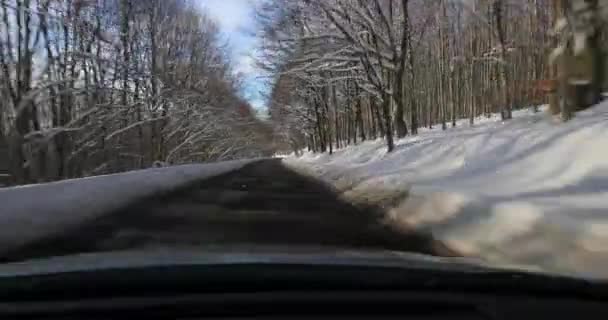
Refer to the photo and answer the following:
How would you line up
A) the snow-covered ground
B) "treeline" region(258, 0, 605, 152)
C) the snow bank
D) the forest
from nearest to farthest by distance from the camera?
the snow-covered ground → the snow bank → the forest → "treeline" region(258, 0, 605, 152)

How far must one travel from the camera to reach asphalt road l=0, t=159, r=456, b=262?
7.82 m

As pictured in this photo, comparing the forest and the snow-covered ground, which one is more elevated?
the forest

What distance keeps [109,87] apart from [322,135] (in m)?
35.9

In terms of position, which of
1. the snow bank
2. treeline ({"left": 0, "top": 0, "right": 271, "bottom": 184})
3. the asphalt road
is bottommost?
the asphalt road

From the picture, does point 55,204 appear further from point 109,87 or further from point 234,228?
point 109,87

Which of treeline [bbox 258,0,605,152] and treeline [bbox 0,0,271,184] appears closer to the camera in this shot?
treeline [bbox 0,0,271,184]

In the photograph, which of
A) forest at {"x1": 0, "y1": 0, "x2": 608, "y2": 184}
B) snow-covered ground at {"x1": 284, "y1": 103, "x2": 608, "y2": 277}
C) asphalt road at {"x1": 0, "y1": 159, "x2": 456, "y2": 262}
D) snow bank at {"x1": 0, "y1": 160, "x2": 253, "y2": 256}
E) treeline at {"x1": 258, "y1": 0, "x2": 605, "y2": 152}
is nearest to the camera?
snow-covered ground at {"x1": 284, "y1": 103, "x2": 608, "y2": 277}

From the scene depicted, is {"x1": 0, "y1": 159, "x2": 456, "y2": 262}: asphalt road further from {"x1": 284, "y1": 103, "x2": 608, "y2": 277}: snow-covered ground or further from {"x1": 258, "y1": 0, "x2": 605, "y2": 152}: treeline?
{"x1": 258, "y1": 0, "x2": 605, "y2": 152}: treeline

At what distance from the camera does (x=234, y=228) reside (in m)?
9.48

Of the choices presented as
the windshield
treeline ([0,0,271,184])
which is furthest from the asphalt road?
treeline ([0,0,271,184])

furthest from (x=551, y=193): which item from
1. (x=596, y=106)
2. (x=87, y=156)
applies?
(x=87, y=156)

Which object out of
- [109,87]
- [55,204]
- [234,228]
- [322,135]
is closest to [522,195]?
[234,228]

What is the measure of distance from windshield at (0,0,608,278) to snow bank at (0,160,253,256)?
0.05m

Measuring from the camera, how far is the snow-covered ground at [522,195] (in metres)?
6.57
